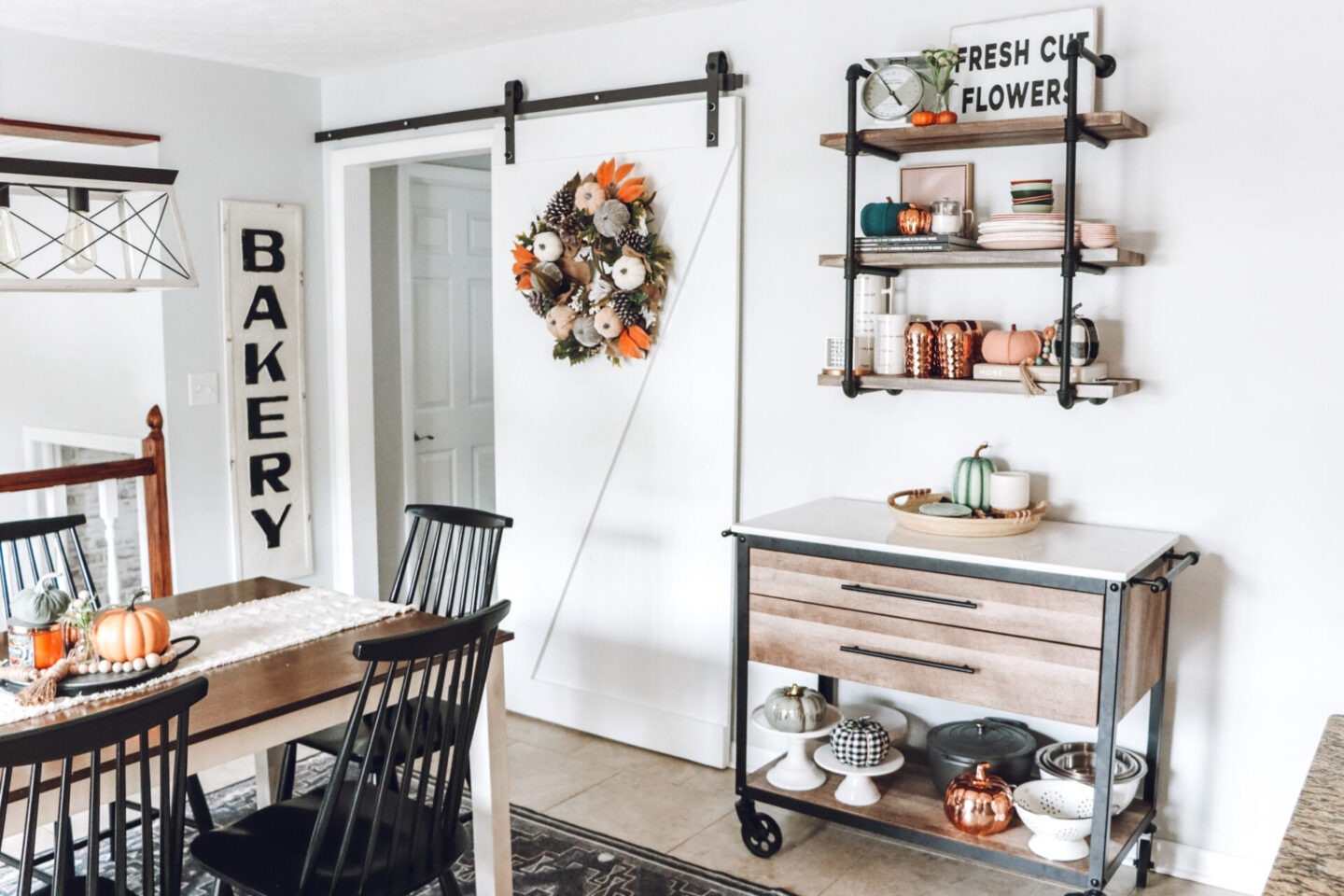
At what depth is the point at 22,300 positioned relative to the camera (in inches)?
204

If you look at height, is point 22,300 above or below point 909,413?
above

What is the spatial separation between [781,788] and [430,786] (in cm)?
114

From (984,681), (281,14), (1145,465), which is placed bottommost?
(984,681)

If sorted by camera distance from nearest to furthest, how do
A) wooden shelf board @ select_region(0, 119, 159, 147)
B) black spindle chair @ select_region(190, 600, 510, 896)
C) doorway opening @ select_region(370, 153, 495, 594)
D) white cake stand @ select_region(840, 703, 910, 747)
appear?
black spindle chair @ select_region(190, 600, 510, 896) < white cake stand @ select_region(840, 703, 910, 747) < wooden shelf board @ select_region(0, 119, 159, 147) < doorway opening @ select_region(370, 153, 495, 594)

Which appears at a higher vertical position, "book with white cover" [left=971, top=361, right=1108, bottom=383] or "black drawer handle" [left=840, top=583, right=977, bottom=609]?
"book with white cover" [left=971, top=361, right=1108, bottom=383]

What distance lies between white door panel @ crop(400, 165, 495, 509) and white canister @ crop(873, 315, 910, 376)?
2433mm

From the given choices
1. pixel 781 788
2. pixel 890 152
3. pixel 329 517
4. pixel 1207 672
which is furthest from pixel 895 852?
pixel 329 517

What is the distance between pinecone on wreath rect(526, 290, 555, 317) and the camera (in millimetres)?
3762

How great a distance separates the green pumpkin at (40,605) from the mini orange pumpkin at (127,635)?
80 mm

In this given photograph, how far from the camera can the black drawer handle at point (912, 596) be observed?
263 cm

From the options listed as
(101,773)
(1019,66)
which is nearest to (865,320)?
(1019,66)

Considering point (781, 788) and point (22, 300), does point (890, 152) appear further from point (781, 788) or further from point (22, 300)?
point (22, 300)

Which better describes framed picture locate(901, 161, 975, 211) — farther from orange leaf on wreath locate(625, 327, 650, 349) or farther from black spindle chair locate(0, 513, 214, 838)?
black spindle chair locate(0, 513, 214, 838)

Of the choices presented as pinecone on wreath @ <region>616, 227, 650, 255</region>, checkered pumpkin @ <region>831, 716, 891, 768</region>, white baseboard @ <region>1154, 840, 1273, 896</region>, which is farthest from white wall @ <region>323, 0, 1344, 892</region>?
checkered pumpkin @ <region>831, 716, 891, 768</region>
